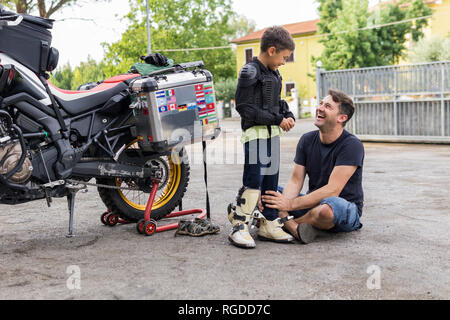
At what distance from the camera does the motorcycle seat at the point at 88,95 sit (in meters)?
4.44

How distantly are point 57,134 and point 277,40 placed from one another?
1.86m

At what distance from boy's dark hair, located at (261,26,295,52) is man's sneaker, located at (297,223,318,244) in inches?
54.7

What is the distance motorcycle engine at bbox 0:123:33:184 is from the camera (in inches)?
155

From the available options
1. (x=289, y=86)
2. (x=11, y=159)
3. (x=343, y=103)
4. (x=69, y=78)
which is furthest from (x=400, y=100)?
(x=289, y=86)

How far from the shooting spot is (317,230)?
4.43m

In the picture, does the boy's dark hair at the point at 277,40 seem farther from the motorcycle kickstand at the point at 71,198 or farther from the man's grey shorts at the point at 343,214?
the motorcycle kickstand at the point at 71,198

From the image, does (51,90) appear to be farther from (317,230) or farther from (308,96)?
(308,96)

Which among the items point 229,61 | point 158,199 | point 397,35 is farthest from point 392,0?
point 158,199

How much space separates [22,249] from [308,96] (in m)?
39.6

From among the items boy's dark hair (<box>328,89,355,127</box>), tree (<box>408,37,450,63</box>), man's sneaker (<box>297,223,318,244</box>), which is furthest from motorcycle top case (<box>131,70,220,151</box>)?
tree (<box>408,37,450,63</box>)

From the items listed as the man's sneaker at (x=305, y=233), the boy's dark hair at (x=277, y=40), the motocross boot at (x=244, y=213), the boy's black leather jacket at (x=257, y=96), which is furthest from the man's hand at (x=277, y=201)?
the boy's dark hair at (x=277, y=40)

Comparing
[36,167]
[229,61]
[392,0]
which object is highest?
[392,0]

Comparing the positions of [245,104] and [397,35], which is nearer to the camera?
[245,104]

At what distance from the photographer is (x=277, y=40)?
429 cm
